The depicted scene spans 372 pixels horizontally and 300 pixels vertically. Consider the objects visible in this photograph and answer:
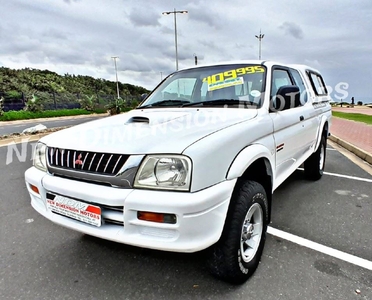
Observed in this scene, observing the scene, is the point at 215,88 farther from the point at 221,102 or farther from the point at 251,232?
the point at 251,232

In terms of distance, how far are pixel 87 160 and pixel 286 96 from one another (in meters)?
1.99

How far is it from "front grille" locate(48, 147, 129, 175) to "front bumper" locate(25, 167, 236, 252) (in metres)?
0.12

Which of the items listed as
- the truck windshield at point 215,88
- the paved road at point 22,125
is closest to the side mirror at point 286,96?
the truck windshield at point 215,88

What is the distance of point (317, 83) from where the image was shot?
15.7 feet

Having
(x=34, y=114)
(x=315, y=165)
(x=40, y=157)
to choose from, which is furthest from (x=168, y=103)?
(x=34, y=114)

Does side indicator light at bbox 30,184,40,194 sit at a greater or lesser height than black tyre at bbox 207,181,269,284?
greater

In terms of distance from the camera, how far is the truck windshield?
2779 mm

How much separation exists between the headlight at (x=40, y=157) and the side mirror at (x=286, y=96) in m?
2.19

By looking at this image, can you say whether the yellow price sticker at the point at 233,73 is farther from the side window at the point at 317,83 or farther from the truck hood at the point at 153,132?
the side window at the point at 317,83

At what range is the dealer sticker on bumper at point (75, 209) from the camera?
1.83 meters

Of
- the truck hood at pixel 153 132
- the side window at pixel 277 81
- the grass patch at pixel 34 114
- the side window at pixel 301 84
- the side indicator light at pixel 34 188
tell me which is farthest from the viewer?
the grass patch at pixel 34 114

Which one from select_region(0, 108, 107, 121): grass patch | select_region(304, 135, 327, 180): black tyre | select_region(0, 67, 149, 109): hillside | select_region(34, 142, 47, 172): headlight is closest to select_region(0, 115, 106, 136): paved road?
select_region(0, 108, 107, 121): grass patch

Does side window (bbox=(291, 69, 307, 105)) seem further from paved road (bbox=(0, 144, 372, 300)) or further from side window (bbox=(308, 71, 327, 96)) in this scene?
paved road (bbox=(0, 144, 372, 300))

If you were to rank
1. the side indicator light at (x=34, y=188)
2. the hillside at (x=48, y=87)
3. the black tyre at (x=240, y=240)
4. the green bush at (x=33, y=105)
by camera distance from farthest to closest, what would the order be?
the hillside at (x=48, y=87) < the green bush at (x=33, y=105) < the side indicator light at (x=34, y=188) < the black tyre at (x=240, y=240)
